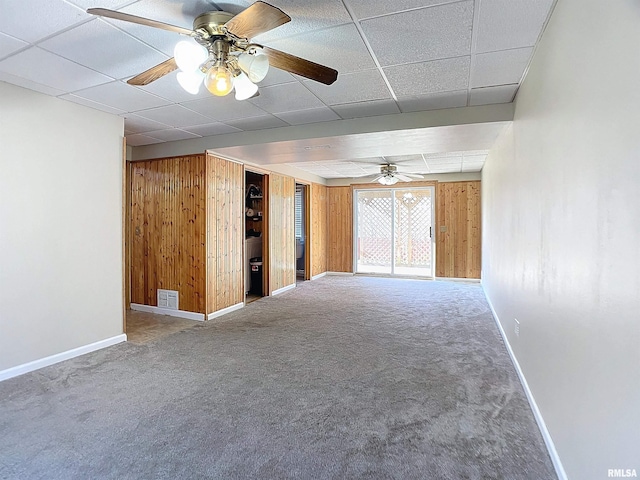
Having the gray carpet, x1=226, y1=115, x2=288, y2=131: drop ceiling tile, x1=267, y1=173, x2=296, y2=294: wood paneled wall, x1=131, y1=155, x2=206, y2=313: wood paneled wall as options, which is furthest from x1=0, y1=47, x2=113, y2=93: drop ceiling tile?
x1=267, y1=173, x2=296, y2=294: wood paneled wall

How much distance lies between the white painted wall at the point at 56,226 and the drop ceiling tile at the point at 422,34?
2.82 m

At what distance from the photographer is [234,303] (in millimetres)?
5047

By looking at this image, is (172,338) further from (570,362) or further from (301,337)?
(570,362)

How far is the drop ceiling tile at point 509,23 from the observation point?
5.82 feet

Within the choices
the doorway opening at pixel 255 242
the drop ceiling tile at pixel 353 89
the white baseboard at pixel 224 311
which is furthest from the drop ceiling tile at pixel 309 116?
the white baseboard at pixel 224 311

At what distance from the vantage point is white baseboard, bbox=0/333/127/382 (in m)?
2.77

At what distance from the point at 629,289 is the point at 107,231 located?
4.00 m

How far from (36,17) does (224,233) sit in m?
3.16

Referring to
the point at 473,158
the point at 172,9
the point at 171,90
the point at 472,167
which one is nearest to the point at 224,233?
the point at 171,90

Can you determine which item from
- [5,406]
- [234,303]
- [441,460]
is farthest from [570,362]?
[234,303]

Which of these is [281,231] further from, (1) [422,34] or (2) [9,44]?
(1) [422,34]

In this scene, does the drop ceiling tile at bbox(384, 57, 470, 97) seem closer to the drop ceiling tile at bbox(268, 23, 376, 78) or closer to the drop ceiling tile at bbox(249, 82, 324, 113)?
the drop ceiling tile at bbox(268, 23, 376, 78)

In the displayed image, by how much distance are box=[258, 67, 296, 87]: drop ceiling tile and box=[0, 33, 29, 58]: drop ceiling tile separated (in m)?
1.50

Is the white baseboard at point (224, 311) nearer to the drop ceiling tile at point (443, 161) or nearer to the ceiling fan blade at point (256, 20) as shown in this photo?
the ceiling fan blade at point (256, 20)
